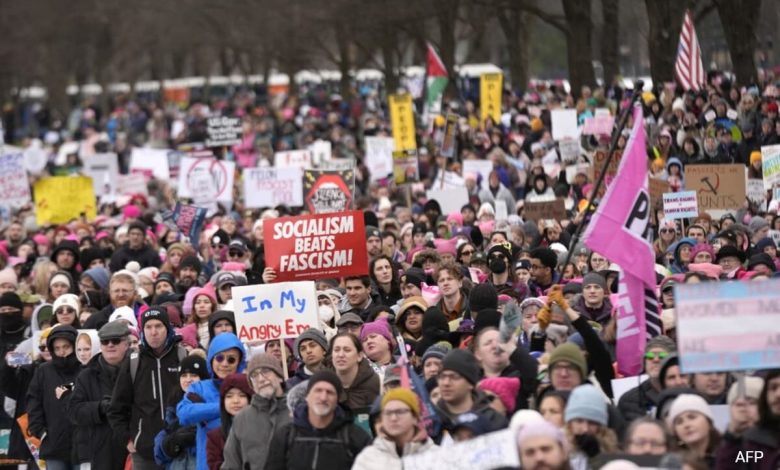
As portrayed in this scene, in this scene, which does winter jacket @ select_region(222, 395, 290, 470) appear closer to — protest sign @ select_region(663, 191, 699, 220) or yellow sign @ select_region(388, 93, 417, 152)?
protest sign @ select_region(663, 191, 699, 220)

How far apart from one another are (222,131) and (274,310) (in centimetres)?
1866

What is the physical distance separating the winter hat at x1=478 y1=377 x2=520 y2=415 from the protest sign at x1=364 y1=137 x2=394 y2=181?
21.3 metres

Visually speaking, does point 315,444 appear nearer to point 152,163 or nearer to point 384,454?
point 384,454

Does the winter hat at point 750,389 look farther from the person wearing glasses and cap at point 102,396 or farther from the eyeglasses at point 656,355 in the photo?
the person wearing glasses and cap at point 102,396

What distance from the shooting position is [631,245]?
11500 millimetres

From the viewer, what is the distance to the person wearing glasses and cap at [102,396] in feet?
43.5

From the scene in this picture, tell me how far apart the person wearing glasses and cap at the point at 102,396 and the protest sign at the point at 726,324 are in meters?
5.13

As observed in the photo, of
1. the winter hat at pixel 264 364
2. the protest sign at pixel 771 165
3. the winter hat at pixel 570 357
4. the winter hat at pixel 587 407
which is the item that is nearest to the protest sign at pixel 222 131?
the protest sign at pixel 771 165

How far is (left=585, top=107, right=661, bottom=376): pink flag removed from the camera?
11375mm

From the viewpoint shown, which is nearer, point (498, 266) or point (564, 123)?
point (498, 266)

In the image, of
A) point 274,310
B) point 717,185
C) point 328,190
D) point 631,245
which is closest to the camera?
point 631,245

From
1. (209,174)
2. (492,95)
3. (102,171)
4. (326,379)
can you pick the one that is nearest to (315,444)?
(326,379)

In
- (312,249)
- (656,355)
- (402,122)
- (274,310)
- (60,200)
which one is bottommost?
(656,355)

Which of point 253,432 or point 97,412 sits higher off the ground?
point 253,432
